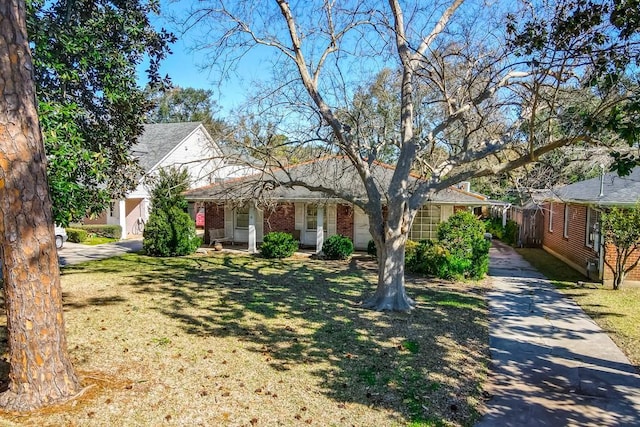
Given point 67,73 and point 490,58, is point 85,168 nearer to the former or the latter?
point 67,73

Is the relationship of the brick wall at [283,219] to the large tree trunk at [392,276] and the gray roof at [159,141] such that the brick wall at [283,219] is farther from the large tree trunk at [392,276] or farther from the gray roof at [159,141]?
the large tree trunk at [392,276]

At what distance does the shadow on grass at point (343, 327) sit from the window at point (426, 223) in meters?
5.62

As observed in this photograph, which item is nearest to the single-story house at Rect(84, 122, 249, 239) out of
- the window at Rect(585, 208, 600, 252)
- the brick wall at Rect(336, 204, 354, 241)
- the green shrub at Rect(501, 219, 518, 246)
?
the brick wall at Rect(336, 204, 354, 241)

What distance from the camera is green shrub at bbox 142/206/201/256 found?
17.6 m

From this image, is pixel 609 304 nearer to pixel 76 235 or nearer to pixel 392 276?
pixel 392 276

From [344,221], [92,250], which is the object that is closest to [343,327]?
[344,221]

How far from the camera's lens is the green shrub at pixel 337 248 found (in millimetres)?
17266

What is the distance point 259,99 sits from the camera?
32.8 feet

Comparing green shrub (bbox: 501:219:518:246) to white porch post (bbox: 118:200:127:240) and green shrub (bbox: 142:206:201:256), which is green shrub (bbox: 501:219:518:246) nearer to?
green shrub (bbox: 142:206:201:256)

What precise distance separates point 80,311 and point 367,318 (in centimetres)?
611

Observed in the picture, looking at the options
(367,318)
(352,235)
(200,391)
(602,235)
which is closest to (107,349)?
(200,391)

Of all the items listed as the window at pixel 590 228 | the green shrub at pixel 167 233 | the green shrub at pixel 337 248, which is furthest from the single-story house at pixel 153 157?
the window at pixel 590 228

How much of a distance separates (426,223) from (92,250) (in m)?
15.6

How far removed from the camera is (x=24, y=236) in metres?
4.52
